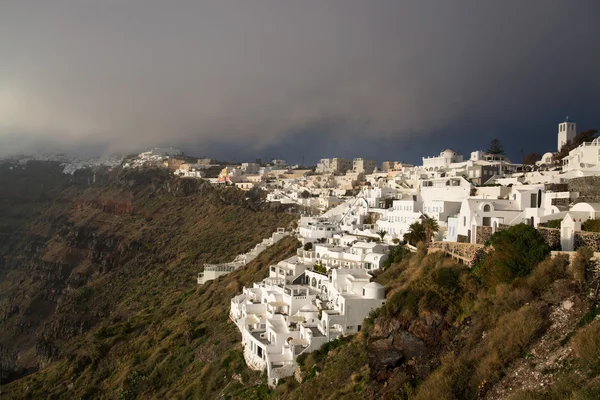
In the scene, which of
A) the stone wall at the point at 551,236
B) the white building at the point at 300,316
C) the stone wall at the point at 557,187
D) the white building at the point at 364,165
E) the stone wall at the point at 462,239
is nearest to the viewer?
the stone wall at the point at 551,236

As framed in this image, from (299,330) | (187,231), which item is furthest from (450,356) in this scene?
(187,231)

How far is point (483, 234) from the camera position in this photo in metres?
22.9

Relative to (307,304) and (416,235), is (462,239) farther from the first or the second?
(307,304)

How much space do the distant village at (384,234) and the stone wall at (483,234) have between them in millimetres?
48

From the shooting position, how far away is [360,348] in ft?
64.1

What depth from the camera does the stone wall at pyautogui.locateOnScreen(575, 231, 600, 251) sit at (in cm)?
1742

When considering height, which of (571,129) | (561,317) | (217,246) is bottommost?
(217,246)

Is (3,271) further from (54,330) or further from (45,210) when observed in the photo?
(54,330)

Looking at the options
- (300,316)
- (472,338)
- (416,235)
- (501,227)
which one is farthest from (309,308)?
(501,227)

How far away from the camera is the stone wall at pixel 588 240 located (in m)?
17.4

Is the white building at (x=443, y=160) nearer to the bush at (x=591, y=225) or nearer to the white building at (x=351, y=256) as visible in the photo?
the white building at (x=351, y=256)

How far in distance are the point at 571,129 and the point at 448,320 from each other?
120ft

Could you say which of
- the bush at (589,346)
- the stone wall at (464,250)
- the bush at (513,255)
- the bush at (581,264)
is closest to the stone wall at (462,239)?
the stone wall at (464,250)

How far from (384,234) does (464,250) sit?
39.6ft
